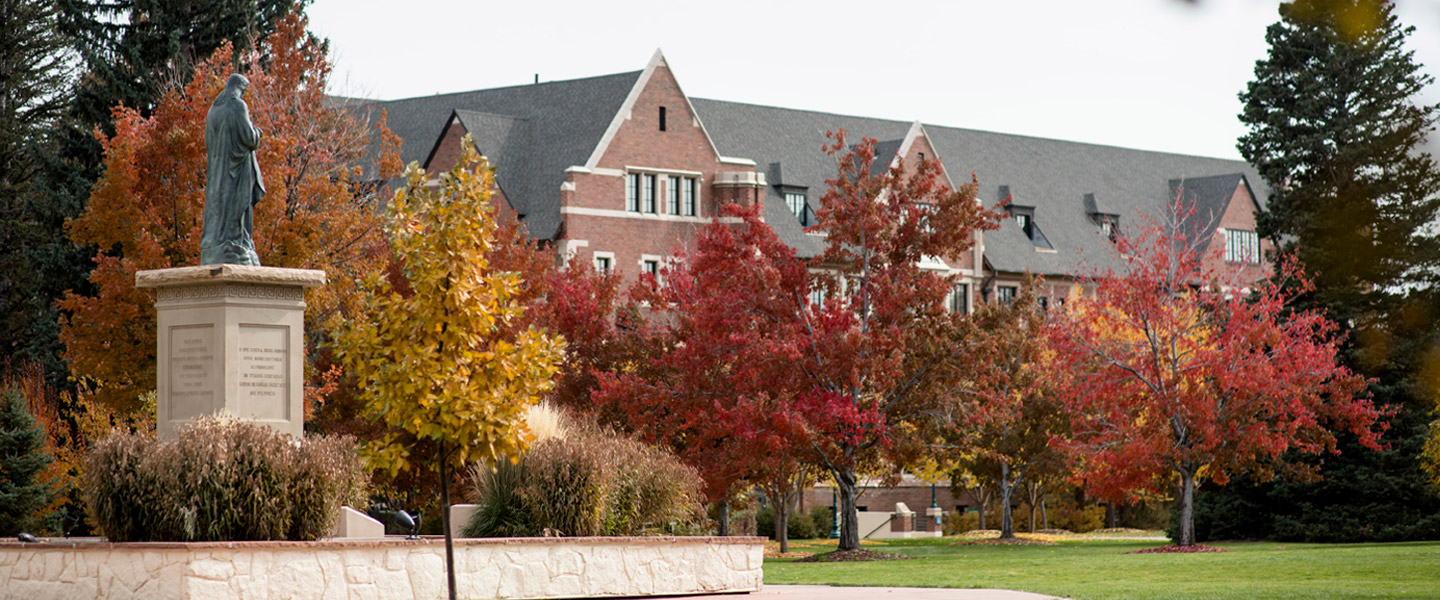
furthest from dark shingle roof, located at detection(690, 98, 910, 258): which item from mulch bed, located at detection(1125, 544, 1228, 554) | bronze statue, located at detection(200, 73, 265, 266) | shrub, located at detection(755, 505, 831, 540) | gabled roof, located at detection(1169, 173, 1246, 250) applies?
bronze statue, located at detection(200, 73, 265, 266)

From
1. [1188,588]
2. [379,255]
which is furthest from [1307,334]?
[379,255]

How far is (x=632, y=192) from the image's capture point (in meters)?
53.2

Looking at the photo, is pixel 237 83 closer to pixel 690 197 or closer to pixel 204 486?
pixel 204 486

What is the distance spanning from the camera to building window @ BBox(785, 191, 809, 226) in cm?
6092

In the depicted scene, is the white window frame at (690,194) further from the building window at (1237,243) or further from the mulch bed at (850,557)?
→ the building window at (1237,243)

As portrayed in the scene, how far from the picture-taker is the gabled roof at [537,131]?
5328 centimetres

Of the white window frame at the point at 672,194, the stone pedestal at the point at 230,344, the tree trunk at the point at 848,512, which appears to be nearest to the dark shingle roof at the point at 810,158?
the white window frame at the point at 672,194

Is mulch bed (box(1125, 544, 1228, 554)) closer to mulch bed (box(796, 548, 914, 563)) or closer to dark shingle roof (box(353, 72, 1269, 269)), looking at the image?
mulch bed (box(796, 548, 914, 563))

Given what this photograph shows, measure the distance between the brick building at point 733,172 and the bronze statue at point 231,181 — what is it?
24.2 m

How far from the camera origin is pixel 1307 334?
30.8m

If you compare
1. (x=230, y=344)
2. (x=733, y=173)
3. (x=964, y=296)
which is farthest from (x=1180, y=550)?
(x=964, y=296)

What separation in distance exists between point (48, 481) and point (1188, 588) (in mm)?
19245

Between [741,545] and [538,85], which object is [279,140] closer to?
[741,545]

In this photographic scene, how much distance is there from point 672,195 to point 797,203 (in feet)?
28.1
